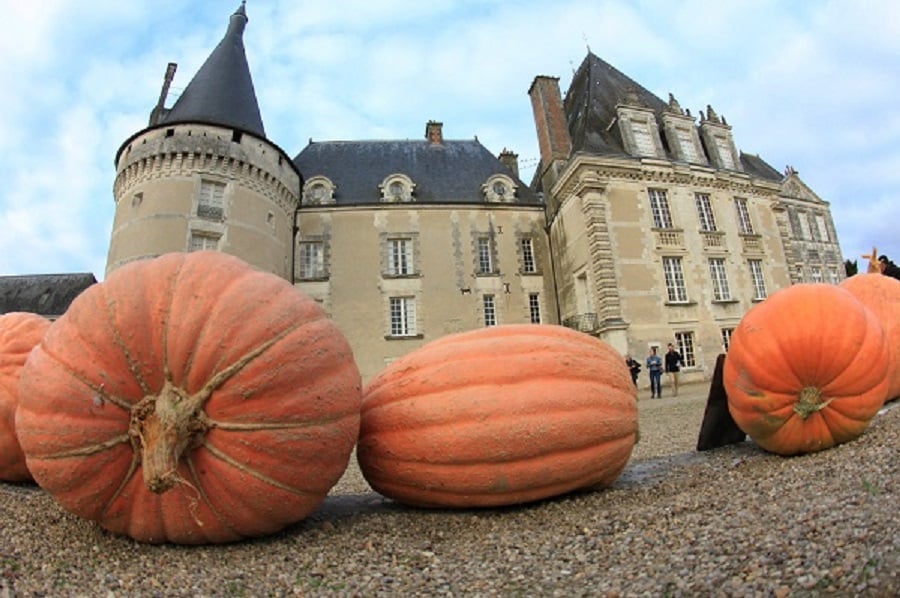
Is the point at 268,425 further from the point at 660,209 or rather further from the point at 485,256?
the point at 660,209

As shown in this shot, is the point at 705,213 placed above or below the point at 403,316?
above

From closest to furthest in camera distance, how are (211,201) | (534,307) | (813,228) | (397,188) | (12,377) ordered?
(12,377), (211,201), (534,307), (397,188), (813,228)

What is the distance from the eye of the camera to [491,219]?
20.8 meters

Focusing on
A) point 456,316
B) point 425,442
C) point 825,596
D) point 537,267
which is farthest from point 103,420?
point 537,267

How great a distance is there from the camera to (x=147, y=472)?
161 cm

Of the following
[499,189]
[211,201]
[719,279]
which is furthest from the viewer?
[499,189]

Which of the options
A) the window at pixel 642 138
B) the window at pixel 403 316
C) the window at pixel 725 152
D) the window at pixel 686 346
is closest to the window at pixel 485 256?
the window at pixel 403 316

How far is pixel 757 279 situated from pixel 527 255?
30.3 feet

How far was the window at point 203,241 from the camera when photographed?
16406 millimetres

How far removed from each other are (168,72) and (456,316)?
18.8 metres

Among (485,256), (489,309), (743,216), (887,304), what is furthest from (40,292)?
(743,216)

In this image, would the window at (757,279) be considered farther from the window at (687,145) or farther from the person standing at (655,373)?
the person standing at (655,373)

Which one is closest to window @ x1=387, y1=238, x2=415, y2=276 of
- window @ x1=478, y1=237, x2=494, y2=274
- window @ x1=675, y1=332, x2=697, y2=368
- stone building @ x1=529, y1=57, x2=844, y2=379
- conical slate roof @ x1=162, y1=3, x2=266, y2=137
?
window @ x1=478, y1=237, x2=494, y2=274

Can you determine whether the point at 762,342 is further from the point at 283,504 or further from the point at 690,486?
the point at 283,504
